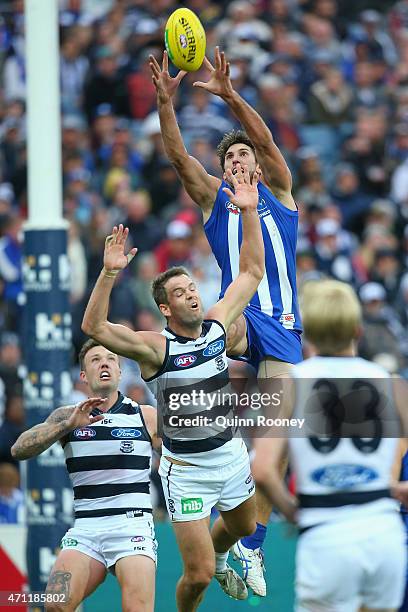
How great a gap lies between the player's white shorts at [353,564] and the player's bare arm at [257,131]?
3.58 metres

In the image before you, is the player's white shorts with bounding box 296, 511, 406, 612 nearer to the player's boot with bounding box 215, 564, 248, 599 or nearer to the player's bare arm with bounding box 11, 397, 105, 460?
the player's bare arm with bounding box 11, 397, 105, 460

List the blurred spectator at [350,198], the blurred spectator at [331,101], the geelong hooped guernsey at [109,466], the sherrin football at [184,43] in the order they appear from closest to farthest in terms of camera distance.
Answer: the geelong hooped guernsey at [109,466], the sherrin football at [184,43], the blurred spectator at [350,198], the blurred spectator at [331,101]

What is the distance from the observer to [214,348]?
8227 mm

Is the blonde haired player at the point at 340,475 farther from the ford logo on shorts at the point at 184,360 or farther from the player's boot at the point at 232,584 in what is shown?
the player's boot at the point at 232,584

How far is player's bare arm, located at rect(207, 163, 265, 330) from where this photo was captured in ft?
26.7

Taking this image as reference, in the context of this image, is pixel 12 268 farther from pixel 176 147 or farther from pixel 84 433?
pixel 84 433

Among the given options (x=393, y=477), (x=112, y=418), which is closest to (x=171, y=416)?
(x=112, y=418)

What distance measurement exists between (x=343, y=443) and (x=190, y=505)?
266cm

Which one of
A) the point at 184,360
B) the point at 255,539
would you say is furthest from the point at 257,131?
the point at 255,539

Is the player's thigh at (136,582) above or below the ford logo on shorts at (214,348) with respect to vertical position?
below

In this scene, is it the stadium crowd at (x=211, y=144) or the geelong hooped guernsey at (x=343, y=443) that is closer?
the geelong hooped guernsey at (x=343, y=443)

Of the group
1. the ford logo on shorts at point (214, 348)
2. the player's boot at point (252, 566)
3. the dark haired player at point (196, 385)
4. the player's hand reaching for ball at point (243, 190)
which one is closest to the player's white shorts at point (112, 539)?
the dark haired player at point (196, 385)

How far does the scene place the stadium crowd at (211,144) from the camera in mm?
14273

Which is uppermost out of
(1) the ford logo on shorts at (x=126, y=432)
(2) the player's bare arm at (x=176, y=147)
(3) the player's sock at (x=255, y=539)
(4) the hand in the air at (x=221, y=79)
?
(4) the hand in the air at (x=221, y=79)
